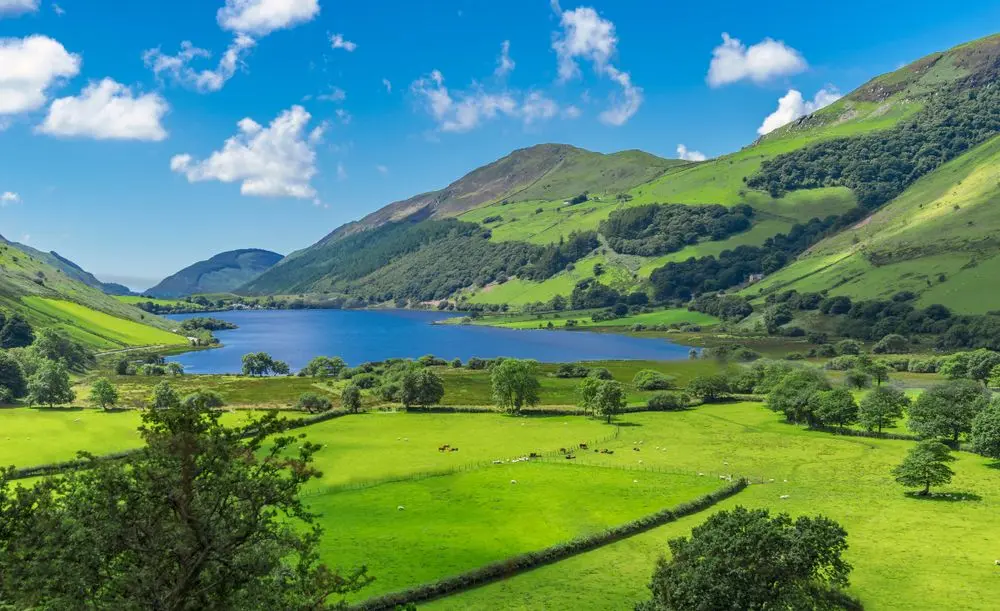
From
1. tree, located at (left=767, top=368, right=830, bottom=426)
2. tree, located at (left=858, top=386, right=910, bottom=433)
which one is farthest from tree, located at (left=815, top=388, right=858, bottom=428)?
tree, located at (left=767, top=368, right=830, bottom=426)

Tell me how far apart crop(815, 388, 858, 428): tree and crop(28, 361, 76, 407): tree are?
13500cm

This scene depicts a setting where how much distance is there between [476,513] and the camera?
63.2 m

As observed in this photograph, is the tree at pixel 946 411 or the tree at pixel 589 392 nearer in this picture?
the tree at pixel 946 411

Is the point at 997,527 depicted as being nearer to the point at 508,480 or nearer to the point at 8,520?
the point at 508,480

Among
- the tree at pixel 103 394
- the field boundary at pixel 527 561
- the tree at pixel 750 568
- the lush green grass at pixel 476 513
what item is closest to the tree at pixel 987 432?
the lush green grass at pixel 476 513

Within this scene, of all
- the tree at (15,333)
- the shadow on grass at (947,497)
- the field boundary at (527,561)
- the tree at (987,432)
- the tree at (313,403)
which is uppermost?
the tree at (15,333)

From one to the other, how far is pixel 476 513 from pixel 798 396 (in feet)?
224

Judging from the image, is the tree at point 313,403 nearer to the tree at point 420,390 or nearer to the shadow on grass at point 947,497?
the tree at point 420,390

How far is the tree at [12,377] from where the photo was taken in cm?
12569

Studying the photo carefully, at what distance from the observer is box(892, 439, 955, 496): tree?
216ft

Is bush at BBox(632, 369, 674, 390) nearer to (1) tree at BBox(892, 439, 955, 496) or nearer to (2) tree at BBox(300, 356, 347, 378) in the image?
(1) tree at BBox(892, 439, 955, 496)

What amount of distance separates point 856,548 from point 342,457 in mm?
61664

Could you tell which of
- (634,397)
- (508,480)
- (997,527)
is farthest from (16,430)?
(997,527)

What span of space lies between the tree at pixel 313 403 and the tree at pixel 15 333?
418 feet
